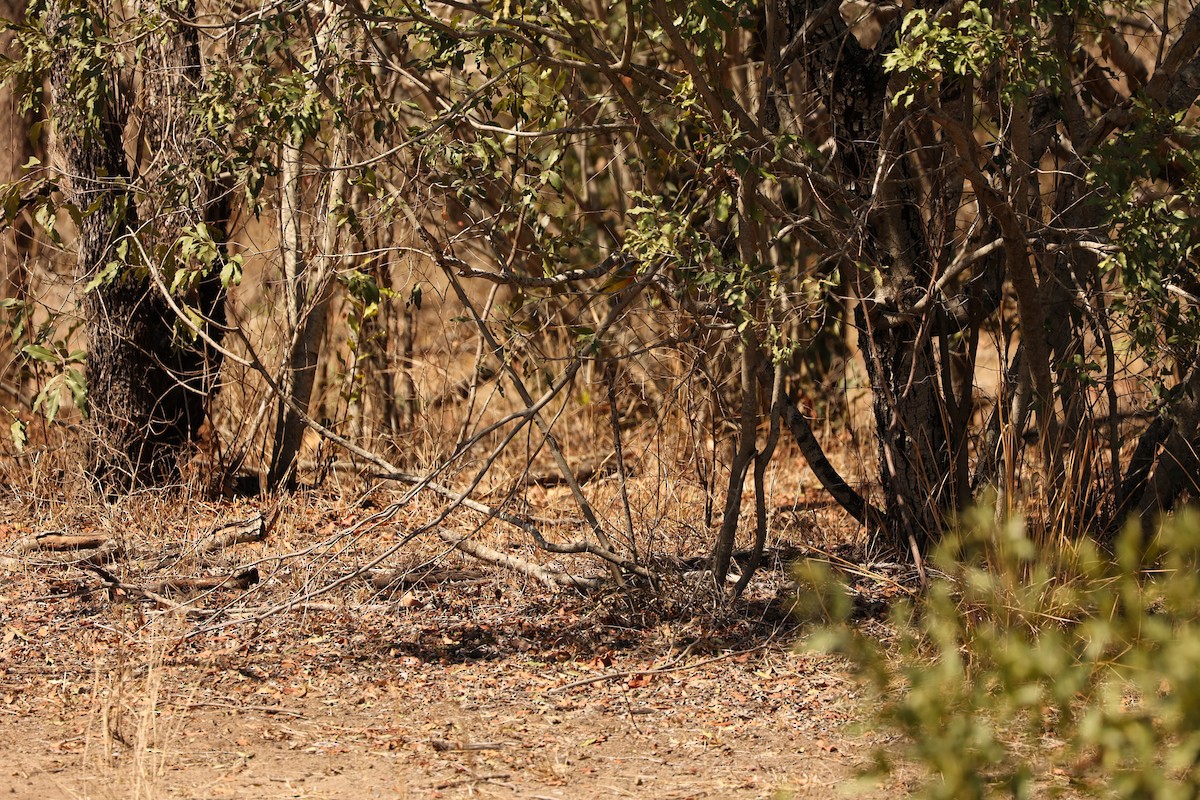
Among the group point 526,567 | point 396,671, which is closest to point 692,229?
point 526,567

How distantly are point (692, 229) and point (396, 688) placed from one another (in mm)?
1826

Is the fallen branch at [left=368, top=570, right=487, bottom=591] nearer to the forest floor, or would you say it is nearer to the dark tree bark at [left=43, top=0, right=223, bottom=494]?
the forest floor

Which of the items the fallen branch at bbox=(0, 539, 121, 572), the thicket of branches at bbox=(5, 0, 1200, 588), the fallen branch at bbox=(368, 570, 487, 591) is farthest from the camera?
the fallen branch at bbox=(0, 539, 121, 572)

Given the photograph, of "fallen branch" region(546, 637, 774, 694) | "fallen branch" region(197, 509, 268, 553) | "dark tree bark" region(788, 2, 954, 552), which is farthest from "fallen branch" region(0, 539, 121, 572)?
"dark tree bark" region(788, 2, 954, 552)

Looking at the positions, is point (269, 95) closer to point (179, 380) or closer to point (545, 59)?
point (545, 59)

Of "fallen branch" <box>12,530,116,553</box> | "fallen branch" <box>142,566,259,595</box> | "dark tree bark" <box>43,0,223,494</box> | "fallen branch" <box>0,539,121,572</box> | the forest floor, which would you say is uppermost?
"dark tree bark" <box>43,0,223,494</box>

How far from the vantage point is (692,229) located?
4387 mm

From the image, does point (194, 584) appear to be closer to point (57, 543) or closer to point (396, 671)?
point (57, 543)

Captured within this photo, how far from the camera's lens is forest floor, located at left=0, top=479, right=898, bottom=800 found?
3777 millimetres

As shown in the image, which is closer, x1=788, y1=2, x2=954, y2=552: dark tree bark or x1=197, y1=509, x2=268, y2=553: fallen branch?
x1=788, y1=2, x2=954, y2=552: dark tree bark

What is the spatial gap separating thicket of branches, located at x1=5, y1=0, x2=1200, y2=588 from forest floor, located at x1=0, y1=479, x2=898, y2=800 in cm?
36

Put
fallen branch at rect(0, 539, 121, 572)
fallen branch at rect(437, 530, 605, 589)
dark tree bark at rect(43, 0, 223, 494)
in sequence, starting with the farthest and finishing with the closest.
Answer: dark tree bark at rect(43, 0, 223, 494)
fallen branch at rect(0, 539, 121, 572)
fallen branch at rect(437, 530, 605, 589)

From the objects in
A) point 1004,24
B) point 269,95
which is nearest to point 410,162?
point 269,95

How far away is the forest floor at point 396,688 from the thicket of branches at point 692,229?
362mm
